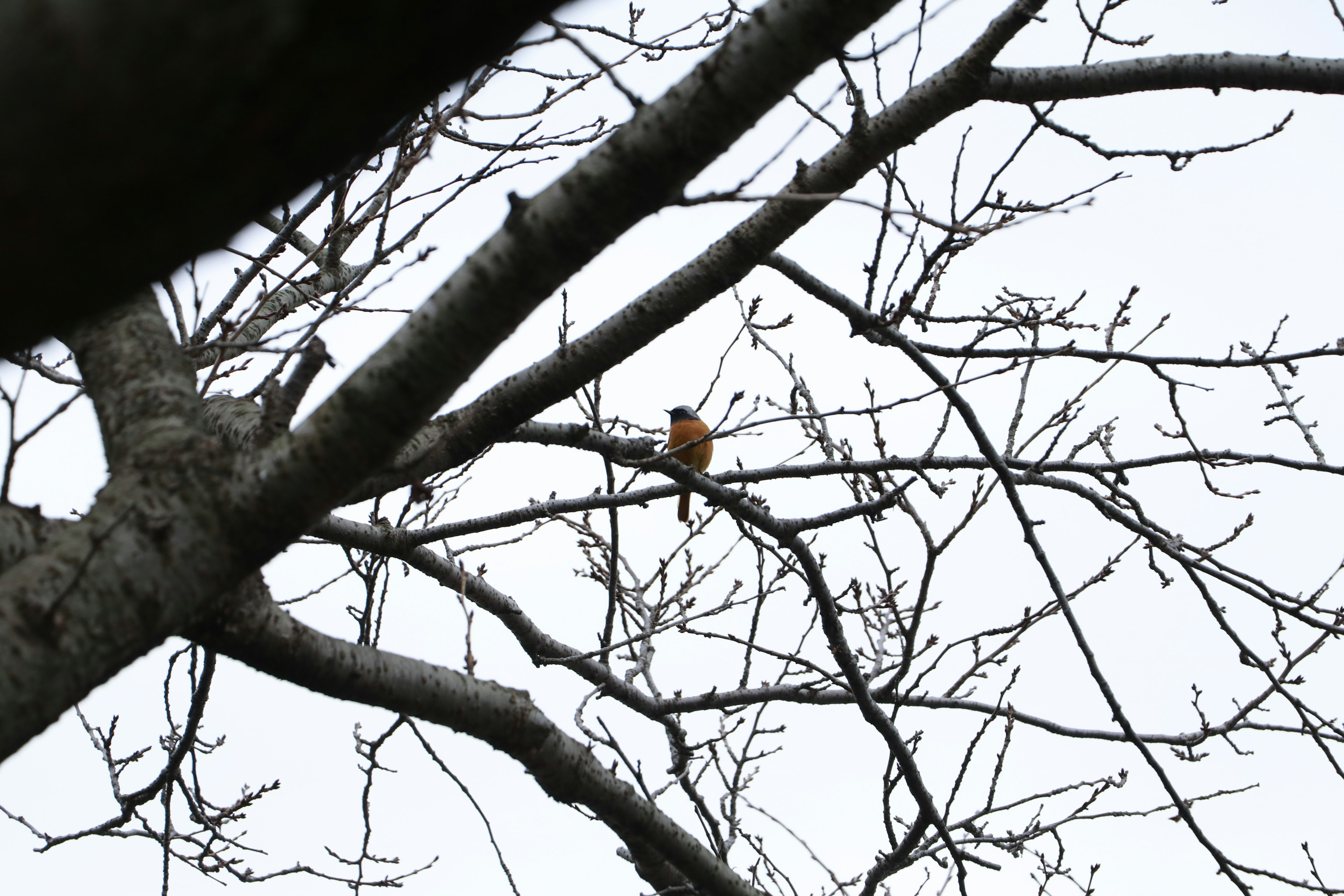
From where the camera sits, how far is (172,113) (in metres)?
0.62

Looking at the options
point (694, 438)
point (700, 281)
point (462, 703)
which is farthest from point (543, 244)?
point (694, 438)

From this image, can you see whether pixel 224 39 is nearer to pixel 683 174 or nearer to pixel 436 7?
pixel 436 7

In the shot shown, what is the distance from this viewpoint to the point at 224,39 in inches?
24.0

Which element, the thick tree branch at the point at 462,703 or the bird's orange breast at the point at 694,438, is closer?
the thick tree branch at the point at 462,703

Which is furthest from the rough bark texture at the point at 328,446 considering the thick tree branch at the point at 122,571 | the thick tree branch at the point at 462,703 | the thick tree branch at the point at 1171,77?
the thick tree branch at the point at 1171,77

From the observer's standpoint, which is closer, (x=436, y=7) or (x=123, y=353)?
(x=436, y=7)

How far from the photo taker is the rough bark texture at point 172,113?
578 millimetres

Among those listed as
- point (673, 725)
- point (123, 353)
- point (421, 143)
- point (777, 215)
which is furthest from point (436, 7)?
point (673, 725)

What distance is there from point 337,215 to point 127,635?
7.05ft

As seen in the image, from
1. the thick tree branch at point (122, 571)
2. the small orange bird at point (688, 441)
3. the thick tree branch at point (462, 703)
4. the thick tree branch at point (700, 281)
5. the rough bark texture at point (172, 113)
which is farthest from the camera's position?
the small orange bird at point (688, 441)

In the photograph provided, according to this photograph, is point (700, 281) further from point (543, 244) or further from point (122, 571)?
point (122, 571)

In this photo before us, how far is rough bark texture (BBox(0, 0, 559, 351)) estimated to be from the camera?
1.90 ft

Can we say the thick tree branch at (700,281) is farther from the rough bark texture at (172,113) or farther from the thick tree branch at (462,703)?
the rough bark texture at (172,113)

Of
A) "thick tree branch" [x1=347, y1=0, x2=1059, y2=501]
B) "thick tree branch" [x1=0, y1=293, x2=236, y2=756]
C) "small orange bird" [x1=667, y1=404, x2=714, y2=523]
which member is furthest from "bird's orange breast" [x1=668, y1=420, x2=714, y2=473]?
"thick tree branch" [x1=0, y1=293, x2=236, y2=756]
